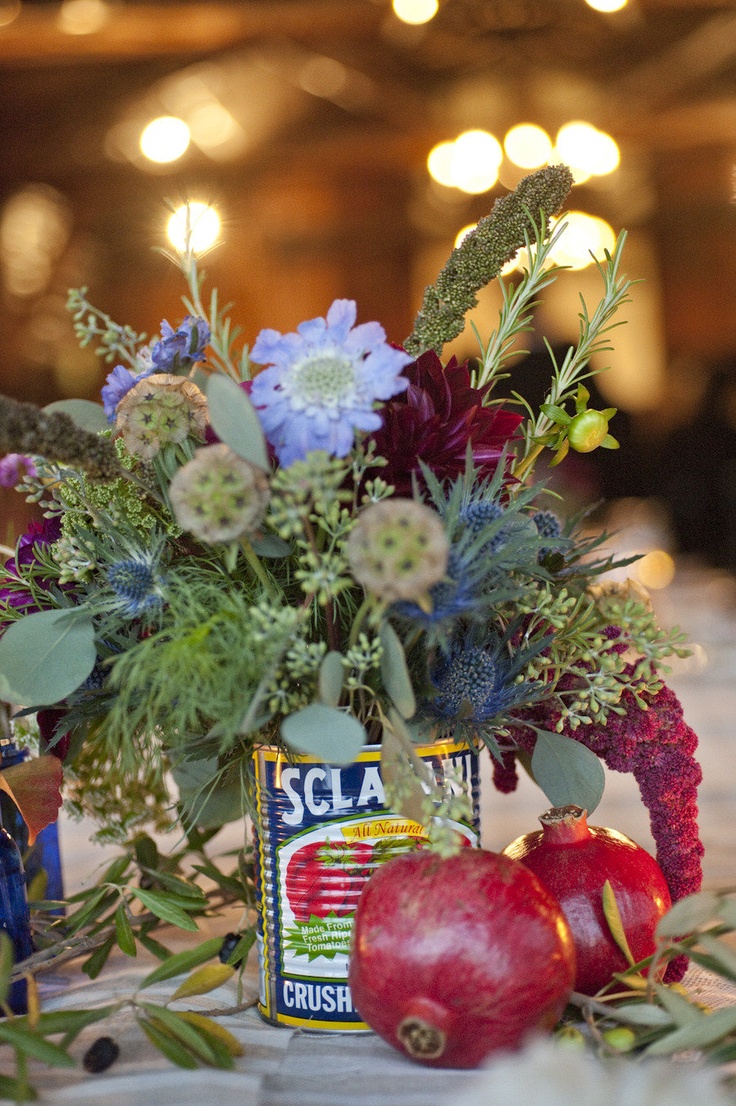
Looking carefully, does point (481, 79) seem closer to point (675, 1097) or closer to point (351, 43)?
point (351, 43)

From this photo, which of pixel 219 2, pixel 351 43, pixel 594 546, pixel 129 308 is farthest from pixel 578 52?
pixel 594 546

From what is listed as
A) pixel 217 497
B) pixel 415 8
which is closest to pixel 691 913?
pixel 217 497

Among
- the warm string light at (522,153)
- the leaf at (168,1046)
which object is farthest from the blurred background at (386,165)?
the leaf at (168,1046)

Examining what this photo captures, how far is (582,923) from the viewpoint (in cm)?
46

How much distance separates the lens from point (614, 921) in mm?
459

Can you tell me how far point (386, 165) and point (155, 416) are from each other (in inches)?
194

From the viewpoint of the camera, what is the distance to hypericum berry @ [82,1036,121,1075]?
398 millimetres

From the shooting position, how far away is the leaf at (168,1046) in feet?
1.28

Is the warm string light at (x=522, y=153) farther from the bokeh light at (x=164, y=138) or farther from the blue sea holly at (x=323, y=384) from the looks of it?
the blue sea holly at (x=323, y=384)

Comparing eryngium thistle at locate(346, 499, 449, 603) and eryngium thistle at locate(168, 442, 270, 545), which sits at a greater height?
eryngium thistle at locate(168, 442, 270, 545)

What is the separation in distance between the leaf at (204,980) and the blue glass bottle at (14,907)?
11 centimetres

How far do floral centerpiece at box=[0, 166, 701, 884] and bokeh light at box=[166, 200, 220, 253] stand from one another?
0.05 feet

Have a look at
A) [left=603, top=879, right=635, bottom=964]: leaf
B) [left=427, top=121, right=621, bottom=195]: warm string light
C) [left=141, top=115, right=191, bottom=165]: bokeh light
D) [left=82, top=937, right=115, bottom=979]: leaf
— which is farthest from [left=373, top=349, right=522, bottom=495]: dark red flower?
[left=141, top=115, right=191, bottom=165]: bokeh light

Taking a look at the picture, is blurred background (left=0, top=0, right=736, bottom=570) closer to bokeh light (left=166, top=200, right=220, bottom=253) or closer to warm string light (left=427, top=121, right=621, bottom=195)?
warm string light (left=427, top=121, right=621, bottom=195)
